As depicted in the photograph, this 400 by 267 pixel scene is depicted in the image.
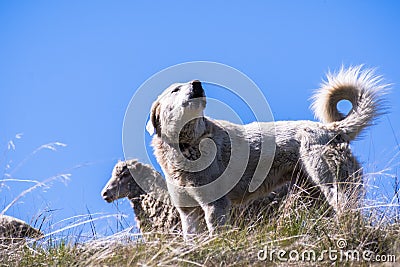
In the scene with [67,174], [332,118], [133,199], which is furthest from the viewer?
[133,199]

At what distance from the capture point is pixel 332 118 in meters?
8.36

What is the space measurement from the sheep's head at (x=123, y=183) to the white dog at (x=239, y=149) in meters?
2.37

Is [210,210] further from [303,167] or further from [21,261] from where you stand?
[21,261]

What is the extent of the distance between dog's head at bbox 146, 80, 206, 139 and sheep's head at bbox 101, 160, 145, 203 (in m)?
2.36

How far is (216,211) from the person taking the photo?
286 inches

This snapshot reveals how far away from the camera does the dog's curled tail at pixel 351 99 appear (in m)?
8.00

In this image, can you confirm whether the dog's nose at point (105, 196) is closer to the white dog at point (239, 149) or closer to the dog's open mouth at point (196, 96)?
the white dog at point (239, 149)

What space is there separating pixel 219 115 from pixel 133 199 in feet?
8.35

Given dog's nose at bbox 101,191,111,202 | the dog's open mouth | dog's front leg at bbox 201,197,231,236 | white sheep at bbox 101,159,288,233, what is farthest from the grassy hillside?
dog's nose at bbox 101,191,111,202

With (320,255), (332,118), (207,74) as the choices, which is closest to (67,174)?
(320,255)

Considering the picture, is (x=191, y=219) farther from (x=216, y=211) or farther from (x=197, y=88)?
(x=197, y=88)

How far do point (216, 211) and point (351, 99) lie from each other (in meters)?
2.44

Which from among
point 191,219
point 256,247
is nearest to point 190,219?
point 191,219

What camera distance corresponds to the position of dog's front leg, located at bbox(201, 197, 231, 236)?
7.15 metres
